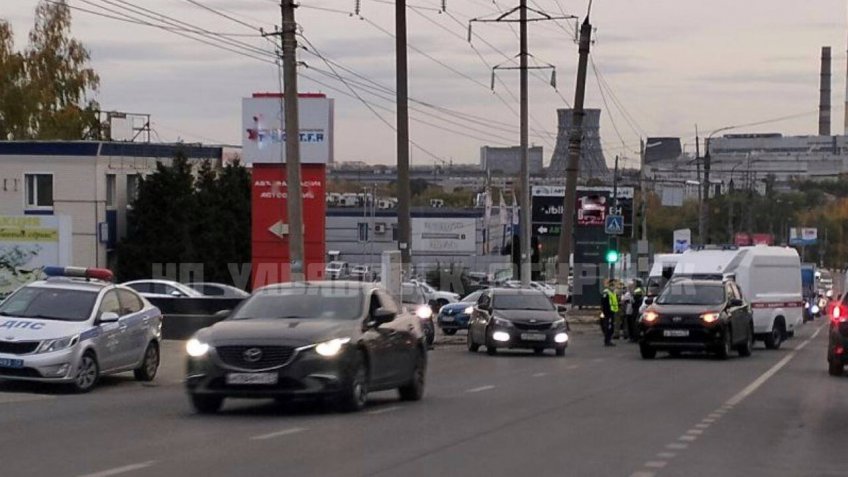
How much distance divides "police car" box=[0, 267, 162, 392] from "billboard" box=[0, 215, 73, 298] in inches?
569

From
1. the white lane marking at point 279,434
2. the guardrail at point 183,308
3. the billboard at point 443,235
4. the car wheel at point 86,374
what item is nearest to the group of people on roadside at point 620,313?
the guardrail at point 183,308

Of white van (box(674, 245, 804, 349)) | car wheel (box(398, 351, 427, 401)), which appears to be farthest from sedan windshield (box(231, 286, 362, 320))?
white van (box(674, 245, 804, 349))

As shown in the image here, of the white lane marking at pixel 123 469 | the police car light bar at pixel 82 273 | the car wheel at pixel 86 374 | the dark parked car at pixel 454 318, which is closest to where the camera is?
the white lane marking at pixel 123 469

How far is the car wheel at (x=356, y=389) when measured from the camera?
17.4m

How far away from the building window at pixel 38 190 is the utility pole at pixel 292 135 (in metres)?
36.6

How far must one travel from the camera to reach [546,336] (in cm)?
3425

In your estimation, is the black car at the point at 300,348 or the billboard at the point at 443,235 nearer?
the black car at the point at 300,348

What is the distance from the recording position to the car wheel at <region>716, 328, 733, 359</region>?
32.6 meters

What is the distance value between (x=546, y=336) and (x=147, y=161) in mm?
40610

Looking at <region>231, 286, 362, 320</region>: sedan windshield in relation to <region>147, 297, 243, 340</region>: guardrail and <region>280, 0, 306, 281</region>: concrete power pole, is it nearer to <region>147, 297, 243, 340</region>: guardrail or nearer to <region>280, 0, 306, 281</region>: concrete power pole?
<region>280, 0, 306, 281</region>: concrete power pole

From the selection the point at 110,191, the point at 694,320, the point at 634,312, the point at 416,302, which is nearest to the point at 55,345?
the point at 694,320

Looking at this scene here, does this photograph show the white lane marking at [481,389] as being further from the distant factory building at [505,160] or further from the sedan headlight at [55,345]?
the distant factory building at [505,160]

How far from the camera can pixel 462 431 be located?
15.9 meters

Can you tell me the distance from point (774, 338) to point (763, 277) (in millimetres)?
1777
